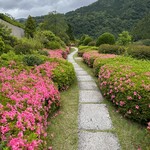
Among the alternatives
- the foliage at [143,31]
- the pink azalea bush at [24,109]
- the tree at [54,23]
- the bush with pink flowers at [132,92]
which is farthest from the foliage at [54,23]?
the bush with pink flowers at [132,92]

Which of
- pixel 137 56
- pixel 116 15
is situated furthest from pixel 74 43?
pixel 137 56

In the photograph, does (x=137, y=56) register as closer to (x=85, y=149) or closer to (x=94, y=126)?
(x=94, y=126)

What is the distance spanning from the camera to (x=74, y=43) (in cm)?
4766

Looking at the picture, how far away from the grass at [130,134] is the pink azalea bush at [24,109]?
1446mm

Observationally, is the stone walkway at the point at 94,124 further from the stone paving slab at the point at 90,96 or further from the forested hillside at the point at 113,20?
the forested hillside at the point at 113,20

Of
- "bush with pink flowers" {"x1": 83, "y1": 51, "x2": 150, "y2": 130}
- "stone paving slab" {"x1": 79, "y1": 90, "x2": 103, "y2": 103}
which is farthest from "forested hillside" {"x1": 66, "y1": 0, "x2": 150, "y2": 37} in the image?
"bush with pink flowers" {"x1": 83, "y1": 51, "x2": 150, "y2": 130}

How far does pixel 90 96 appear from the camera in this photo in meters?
5.97

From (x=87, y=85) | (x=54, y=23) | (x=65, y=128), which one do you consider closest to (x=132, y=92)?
(x=65, y=128)

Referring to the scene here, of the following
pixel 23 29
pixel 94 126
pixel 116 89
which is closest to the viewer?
pixel 94 126

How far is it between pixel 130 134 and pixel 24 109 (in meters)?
2.08

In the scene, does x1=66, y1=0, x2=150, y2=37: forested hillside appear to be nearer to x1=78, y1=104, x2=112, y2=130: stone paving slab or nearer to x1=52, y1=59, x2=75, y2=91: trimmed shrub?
x1=52, y1=59, x2=75, y2=91: trimmed shrub

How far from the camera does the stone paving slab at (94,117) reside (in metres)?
4.05

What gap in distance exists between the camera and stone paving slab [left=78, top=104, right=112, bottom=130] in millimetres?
4047

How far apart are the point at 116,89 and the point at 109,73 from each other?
104cm
